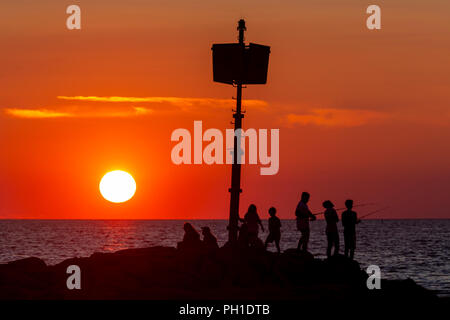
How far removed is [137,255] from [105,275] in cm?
275

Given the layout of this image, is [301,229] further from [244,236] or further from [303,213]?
[244,236]

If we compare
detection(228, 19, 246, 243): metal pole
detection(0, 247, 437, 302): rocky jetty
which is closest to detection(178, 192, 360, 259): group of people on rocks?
detection(0, 247, 437, 302): rocky jetty

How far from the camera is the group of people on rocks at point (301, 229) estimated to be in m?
27.9

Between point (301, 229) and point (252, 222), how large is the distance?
1.92 m

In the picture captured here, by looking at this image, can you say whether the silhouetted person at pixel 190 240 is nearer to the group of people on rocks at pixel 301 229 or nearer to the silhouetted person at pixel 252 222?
the group of people on rocks at pixel 301 229

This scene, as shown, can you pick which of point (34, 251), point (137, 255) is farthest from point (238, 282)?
point (34, 251)

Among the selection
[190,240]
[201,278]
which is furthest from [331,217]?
[190,240]

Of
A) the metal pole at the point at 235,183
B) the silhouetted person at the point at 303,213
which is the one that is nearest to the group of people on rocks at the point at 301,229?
the silhouetted person at the point at 303,213

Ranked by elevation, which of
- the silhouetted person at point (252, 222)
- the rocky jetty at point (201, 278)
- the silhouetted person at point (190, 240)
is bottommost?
the rocky jetty at point (201, 278)

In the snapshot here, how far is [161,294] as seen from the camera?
23.5 metres
